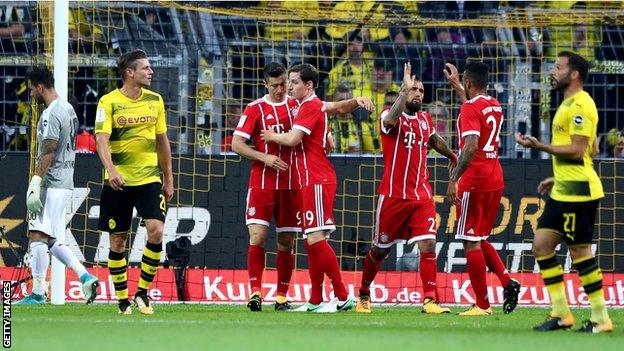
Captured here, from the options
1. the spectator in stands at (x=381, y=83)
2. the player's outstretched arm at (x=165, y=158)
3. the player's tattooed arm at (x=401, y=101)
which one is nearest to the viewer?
the player's tattooed arm at (x=401, y=101)

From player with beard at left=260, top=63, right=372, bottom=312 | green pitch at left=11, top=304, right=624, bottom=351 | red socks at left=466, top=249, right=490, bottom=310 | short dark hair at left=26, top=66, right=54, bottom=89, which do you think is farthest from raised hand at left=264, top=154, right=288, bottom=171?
short dark hair at left=26, top=66, right=54, bottom=89

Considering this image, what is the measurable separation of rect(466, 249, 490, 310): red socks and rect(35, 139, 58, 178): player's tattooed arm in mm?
4145

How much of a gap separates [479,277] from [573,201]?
2737 mm

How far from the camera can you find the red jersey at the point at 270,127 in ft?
44.8

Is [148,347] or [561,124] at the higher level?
[561,124]

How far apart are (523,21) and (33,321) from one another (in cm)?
899

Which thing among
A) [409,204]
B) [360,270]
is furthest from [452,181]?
[360,270]

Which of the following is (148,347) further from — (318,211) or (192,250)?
(192,250)

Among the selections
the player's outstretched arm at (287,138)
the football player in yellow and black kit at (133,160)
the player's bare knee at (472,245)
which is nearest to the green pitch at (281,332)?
the football player in yellow and black kit at (133,160)

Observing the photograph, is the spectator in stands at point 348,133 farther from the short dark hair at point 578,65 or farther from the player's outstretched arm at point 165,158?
the short dark hair at point 578,65

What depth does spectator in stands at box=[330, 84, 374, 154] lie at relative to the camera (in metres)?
17.7

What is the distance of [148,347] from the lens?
344 inches

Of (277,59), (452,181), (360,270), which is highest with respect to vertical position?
(277,59)

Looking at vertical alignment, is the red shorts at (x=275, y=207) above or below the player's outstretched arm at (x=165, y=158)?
below
